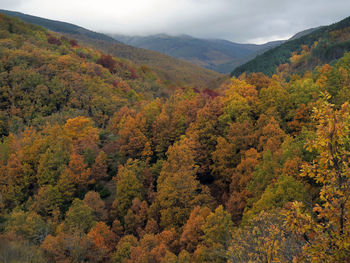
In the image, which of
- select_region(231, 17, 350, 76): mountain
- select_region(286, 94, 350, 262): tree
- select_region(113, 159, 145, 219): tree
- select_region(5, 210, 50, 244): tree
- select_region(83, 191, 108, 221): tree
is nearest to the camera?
select_region(286, 94, 350, 262): tree

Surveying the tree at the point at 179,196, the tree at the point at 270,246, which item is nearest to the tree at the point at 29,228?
the tree at the point at 179,196

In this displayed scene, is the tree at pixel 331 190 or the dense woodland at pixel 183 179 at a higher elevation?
the tree at pixel 331 190

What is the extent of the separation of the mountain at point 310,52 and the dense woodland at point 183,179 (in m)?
56.9

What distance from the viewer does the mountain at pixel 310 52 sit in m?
101

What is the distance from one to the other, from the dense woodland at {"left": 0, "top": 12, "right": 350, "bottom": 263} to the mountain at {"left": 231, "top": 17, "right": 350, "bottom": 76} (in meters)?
56.9

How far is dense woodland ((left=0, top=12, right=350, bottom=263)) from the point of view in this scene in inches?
688

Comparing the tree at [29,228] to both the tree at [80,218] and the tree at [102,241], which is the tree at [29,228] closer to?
the tree at [80,218]

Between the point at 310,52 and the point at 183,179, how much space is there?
118m

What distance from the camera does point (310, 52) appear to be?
127625 mm

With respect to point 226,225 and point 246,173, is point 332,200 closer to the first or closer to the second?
point 226,225

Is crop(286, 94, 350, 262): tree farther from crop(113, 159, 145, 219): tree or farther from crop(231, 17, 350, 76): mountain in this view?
crop(231, 17, 350, 76): mountain

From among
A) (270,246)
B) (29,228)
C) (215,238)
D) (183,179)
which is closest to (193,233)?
(215,238)

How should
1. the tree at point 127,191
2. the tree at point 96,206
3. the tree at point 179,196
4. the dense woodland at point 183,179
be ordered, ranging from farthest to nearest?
the tree at point 127,191 → the tree at point 96,206 → the tree at point 179,196 → the dense woodland at point 183,179

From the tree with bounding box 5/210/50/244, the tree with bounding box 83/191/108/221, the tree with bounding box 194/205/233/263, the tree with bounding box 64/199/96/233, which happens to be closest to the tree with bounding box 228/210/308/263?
the tree with bounding box 194/205/233/263
